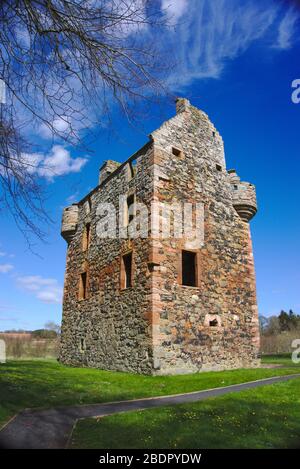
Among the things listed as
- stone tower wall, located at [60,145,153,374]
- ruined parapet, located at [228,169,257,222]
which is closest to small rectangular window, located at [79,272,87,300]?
stone tower wall, located at [60,145,153,374]

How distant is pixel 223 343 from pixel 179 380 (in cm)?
389

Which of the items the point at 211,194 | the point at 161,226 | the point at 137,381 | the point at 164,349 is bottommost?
the point at 137,381

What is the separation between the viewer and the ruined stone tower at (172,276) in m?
11.8

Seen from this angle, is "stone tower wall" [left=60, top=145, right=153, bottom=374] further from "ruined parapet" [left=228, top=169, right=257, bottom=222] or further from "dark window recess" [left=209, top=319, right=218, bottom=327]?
"ruined parapet" [left=228, top=169, right=257, bottom=222]

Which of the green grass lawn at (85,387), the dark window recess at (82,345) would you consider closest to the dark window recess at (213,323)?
the green grass lawn at (85,387)

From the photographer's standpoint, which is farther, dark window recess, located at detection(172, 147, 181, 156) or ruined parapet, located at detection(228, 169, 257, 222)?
ruined parapet, located at detection(228, 169, 257, 222)

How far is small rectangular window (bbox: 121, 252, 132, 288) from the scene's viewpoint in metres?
13.7

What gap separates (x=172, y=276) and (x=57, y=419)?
7.16 meters

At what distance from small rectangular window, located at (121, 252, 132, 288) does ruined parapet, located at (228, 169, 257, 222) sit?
5717 mm

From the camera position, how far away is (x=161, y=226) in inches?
490

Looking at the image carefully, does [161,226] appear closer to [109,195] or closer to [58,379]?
[109,195]

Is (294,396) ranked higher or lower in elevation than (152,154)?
lower

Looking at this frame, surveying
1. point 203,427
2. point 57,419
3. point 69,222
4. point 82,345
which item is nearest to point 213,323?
point 82,345
